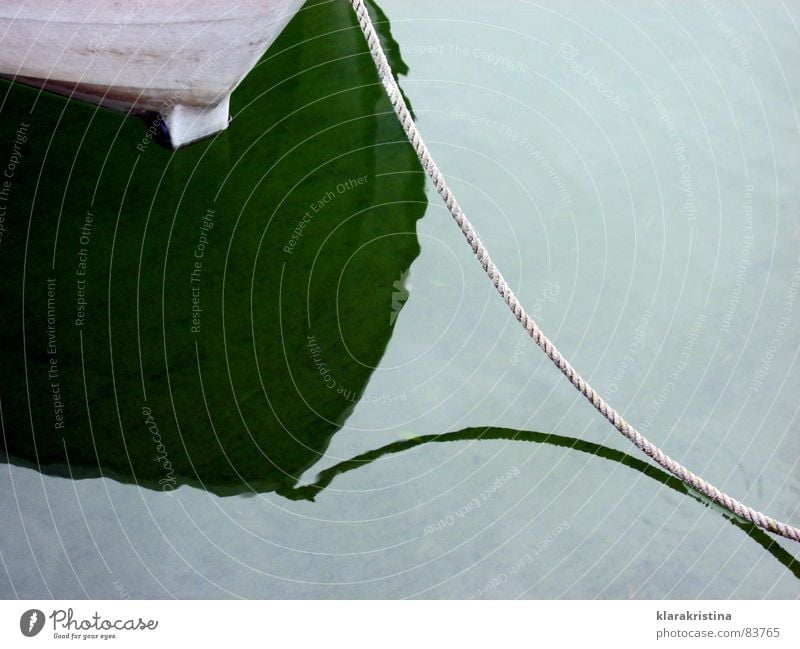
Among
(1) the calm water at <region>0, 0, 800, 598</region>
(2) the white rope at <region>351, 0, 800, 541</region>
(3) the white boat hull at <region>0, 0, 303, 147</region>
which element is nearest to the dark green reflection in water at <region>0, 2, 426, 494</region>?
(1) the calm water at <region>0, 0, 800, 598</region>

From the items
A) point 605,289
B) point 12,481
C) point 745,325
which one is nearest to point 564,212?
point 605,289

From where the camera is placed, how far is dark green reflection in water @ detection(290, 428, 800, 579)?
206 cm

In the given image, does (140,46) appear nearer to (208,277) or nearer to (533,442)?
(208,277)

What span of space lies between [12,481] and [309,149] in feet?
3.64

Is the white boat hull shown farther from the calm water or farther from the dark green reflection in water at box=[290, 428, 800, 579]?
the dark green reflection in water at box=[290, 428, 800, 579]
